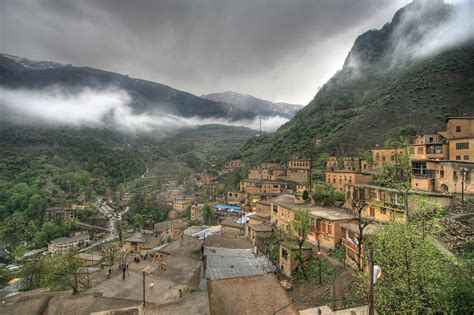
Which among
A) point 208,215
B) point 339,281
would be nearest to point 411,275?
point 339,281

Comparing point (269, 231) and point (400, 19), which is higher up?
point (400, 19)

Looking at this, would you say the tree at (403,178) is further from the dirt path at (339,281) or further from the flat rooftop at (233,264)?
the flat rooftop at (233,264)

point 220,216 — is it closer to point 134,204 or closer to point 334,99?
point 134,204

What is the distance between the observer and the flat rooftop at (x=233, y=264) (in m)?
21.3

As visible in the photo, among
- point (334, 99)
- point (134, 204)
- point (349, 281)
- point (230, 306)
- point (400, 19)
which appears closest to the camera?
point (230, 306)

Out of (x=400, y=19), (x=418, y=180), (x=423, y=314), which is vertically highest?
(x=400, y=19)

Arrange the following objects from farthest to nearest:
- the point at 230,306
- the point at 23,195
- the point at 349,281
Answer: the point at 23,195 → the point at 349,281 → the point at 230,306

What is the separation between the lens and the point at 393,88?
254 ft

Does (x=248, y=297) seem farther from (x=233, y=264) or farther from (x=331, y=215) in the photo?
(x=331, y=215)

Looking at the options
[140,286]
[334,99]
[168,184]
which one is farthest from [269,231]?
[168,184]

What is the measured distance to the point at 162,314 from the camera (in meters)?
11.9

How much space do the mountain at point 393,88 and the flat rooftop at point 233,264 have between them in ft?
146

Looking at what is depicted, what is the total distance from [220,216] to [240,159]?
52669 millimetres

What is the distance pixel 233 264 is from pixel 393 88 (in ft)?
260
